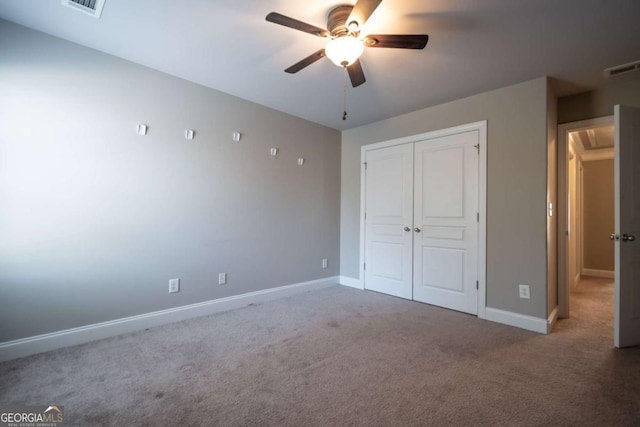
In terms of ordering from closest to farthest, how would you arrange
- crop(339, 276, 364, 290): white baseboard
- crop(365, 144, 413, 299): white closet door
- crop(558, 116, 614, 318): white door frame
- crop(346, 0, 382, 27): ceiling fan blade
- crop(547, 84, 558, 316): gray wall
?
crop(346, 0, 382, 27): ceiling fan blade, crop(547, 84, 558, 316): gray wall, crop(558, 116, 614, 318): white door frame, crop(365, 144, 413, 299): white closet door, crop(339, 276, 364, 290): white baseboard

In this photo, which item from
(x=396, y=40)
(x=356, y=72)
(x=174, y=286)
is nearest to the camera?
(x=396, y=40)

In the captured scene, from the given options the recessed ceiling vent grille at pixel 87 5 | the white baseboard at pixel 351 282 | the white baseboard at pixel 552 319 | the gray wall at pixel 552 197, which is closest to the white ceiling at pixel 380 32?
the recessed ceiling vent grille at pixel 87 5

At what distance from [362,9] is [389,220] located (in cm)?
278

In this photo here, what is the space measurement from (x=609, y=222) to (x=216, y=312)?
6.88 m

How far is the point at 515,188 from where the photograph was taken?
2.87 meters

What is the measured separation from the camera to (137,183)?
8.70 ft

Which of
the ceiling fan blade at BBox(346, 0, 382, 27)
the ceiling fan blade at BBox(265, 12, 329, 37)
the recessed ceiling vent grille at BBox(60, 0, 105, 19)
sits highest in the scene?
the recessed ceiling vent grille at BBox(60, 0, 105, 19)

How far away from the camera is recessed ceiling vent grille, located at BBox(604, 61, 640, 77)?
2449 mm

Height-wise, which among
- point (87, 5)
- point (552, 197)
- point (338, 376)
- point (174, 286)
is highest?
point (87, 5)

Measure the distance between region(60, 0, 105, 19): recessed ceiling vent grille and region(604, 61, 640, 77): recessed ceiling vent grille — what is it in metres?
4.15

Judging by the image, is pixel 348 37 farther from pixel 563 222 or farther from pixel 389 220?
pixel 563 222

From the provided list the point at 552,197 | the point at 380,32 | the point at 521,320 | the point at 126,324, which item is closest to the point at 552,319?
the point at 521,320

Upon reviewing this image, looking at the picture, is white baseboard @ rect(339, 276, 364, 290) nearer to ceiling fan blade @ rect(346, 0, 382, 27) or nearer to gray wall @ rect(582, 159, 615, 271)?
ceiling fan blade @ rect(346, 0, 382, 27)

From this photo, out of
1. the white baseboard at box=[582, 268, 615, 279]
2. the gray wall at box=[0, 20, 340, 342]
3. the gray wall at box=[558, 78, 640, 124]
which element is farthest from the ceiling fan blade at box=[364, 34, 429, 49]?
the white baseboard at box=[582, 268, 615, 279]
